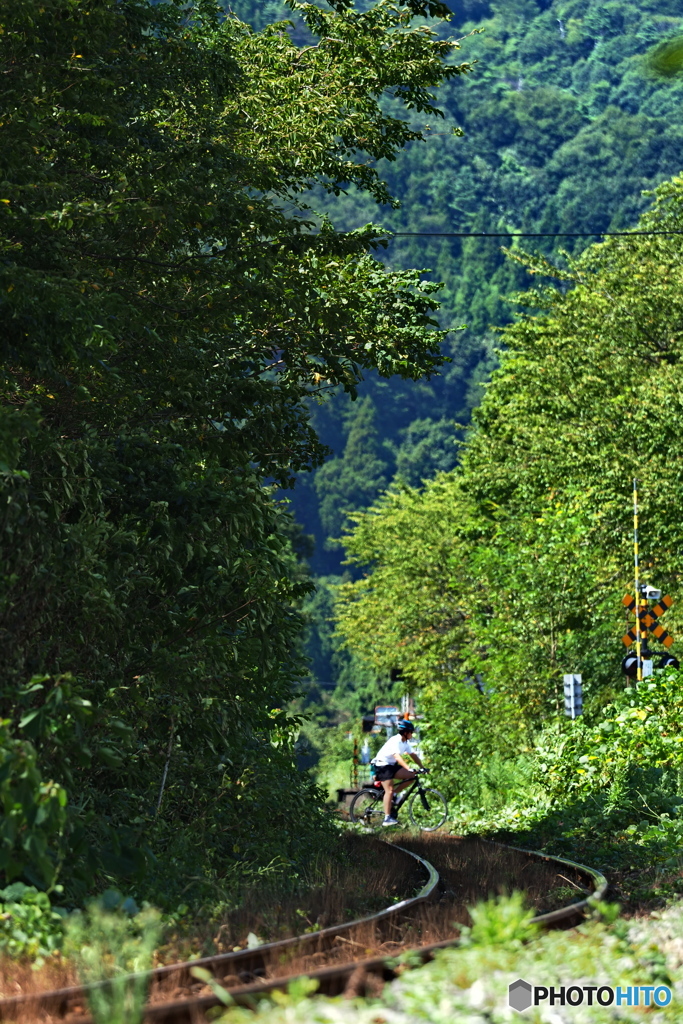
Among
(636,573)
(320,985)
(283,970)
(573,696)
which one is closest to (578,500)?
(636,573)

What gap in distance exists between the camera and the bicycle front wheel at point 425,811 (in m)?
21.1

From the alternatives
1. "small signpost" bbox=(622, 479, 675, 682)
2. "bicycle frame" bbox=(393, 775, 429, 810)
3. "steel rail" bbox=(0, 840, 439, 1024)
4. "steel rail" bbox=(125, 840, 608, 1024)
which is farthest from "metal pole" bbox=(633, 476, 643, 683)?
"steel rail" bbox=(125, 840, 608, 1024)

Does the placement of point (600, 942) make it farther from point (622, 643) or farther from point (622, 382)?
point (622, 382)

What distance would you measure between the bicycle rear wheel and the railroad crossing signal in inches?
255

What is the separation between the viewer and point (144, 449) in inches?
461

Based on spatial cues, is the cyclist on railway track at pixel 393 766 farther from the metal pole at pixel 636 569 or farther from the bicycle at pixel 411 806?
the metal pole at pixel 636 569

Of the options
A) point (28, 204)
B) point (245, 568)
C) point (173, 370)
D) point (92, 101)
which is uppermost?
point (92, 101)

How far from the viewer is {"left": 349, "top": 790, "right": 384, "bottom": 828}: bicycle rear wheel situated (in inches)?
895

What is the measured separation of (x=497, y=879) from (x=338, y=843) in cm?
347

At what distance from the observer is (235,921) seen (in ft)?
28.6

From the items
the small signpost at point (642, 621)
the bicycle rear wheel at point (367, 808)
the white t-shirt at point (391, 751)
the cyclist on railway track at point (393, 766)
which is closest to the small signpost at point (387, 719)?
the small signpost at point (642, 621)

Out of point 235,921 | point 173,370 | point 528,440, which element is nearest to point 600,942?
point 235,921

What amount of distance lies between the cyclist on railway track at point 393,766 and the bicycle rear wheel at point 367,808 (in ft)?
5.45

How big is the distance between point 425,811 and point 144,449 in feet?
39.2
